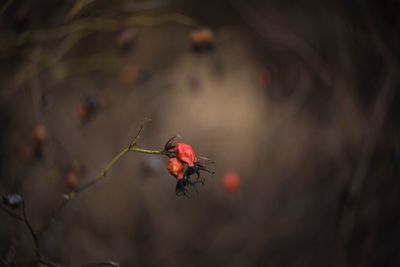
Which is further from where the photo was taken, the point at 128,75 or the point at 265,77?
the point at 265,77

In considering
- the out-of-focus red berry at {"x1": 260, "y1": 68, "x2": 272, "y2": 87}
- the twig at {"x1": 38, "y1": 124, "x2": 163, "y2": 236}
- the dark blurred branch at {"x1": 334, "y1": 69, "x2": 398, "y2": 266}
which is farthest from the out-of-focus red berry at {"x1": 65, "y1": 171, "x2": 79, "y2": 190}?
the out-of-focus red berry at {"x1": 260, "y1": 68, "x2": 272, "y2": 87}

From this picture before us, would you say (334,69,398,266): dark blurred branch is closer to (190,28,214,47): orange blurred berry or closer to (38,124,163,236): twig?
(190,28,214,47): orange blurred berry

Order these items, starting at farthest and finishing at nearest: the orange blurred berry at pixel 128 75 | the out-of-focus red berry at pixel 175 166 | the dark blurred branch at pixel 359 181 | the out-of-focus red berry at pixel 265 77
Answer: the out-of-focus red berry at pixel 265 77
the orange blurred berry at pixel 128 75
the dark blurred branch at pixel 359 181
the out-of-focus red berry at pixel 175 166

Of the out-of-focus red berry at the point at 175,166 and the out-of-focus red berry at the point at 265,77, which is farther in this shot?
the out-of-focus red berry at the point at 265,77

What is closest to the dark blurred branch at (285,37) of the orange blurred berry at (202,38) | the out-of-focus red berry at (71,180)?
the orange blurred berry at (202,38)

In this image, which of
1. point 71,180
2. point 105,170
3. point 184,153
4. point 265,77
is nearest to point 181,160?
point 184,153

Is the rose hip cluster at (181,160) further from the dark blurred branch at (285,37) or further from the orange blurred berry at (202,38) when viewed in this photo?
the dark blurred branch at (285,37)

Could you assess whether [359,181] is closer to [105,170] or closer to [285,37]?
[285,37]

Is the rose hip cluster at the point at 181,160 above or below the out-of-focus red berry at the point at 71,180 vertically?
below

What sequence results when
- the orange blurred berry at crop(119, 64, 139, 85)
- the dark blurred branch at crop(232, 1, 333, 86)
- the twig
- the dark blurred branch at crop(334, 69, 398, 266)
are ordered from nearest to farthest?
the twig
the dark blurred branch at crop(334, 69, 398, 266)
the dark blurred branch at crop(232, 1, 333, 86)
the orange blurred berry at crop(119, 64, 139, 85)
